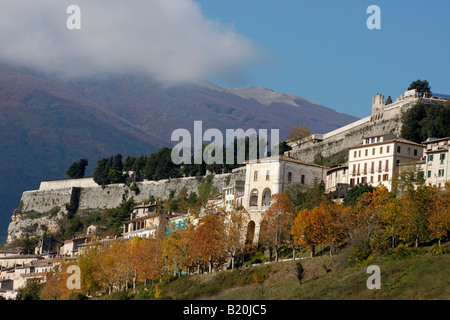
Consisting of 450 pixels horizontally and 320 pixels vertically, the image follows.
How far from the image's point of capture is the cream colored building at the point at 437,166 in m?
76.9

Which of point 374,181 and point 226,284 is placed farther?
point 374,181

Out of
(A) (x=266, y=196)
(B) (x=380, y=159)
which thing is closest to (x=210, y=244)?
(A) (x=266, y=196)

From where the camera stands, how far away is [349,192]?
266 feet

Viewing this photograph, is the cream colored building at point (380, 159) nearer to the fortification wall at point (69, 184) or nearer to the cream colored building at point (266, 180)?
the cream colored building at point (266, 180)

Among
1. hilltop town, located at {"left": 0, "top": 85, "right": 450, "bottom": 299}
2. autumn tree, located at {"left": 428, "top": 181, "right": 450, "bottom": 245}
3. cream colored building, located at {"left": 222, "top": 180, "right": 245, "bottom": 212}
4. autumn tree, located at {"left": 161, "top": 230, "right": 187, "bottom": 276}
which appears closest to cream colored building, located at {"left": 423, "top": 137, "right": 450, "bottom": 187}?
hilltop town, located at {"left": 0, "top": 85, "right": 450, "bottom": 299}

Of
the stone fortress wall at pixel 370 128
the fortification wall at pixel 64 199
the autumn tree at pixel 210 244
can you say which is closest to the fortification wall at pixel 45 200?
the fortification wall at pixel 64 199

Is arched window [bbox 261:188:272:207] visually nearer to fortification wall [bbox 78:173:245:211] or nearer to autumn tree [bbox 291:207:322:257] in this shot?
autumn tree [bbox 291:207:322:257]

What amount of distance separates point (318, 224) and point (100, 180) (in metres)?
89.5

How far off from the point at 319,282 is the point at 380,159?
2648 cm

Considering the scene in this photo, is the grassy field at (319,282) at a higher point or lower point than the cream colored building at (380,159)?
lower

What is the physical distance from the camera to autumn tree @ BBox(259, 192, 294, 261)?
74750 mm

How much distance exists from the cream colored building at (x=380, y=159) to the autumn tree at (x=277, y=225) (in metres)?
11.1
